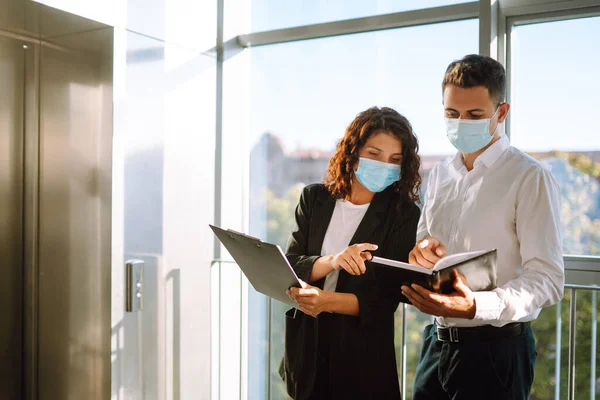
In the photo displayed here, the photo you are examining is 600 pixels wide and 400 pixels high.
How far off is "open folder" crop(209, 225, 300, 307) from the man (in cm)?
35

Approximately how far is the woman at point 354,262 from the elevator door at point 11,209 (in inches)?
43.6

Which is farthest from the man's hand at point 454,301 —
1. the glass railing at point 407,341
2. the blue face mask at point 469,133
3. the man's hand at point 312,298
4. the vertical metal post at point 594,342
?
the vertical metal post at point 594,342

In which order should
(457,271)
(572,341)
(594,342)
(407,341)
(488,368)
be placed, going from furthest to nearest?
(407,341) → (594,342) → (572,341) → (488,368) → (457,271)

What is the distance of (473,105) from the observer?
172 cm

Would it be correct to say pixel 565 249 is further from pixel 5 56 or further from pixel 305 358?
pixel 5 56

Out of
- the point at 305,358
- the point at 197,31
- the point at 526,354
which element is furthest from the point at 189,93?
the point at 526,354

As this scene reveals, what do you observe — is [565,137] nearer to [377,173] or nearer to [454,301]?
[377,173]

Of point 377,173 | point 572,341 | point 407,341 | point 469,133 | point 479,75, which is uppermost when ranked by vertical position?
point 479,75

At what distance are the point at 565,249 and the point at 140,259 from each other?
170 cm

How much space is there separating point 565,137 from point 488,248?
94cm

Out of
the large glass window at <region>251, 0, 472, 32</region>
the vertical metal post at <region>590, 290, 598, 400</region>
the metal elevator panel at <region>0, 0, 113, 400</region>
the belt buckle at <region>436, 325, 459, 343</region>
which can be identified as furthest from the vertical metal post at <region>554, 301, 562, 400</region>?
the metal elevator panel at <region>0, 0, 113, 400</region>

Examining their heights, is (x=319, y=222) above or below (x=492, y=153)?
below

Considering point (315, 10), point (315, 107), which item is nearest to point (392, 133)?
point (315, 107)

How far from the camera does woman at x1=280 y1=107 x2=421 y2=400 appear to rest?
1799 mm
